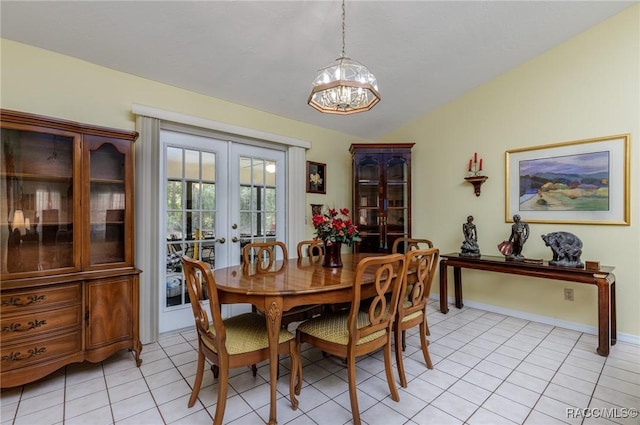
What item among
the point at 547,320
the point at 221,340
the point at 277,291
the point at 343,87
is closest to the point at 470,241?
the point at 547,320

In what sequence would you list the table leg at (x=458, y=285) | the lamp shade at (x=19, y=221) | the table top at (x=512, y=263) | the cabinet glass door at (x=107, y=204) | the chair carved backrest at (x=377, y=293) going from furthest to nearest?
1. the table leg at (x=458, y=285)
2. the table top at (x=512, y=263)
3. the cabinet glass door at (x=107, y=204)
4. the lamp shade at (x=19, y=221)
5. the chair carved backrest at (x=377, y=293)

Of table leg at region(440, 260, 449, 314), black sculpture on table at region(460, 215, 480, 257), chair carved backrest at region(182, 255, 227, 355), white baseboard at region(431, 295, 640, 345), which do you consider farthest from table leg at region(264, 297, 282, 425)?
white baseboard at region(431, 295, 640, 345)

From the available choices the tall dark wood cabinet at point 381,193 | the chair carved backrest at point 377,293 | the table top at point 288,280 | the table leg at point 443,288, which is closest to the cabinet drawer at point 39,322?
the table top at point 288,280

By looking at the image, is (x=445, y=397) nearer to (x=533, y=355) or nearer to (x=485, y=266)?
(x=533, y=355)

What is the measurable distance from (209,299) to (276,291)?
360 millimetres

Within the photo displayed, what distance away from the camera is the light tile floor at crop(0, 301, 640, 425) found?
174 cm

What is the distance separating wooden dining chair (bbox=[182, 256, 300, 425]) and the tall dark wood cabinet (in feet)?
8.13

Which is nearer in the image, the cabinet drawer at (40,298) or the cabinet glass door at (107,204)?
the cabinet drawer at (40,298)

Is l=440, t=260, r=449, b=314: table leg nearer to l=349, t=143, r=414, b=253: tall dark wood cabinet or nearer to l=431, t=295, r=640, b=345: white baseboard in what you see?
l=431, t=295, r=640, b=345: white baseboard

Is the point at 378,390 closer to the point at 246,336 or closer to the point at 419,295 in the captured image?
the point at 419,295

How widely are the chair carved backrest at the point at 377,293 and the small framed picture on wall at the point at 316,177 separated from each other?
7.24 ft

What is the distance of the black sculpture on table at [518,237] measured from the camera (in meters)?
3.15

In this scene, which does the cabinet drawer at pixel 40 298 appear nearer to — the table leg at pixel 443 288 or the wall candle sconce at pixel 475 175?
the table leg at pixel 443 288

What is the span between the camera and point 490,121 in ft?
12.0
